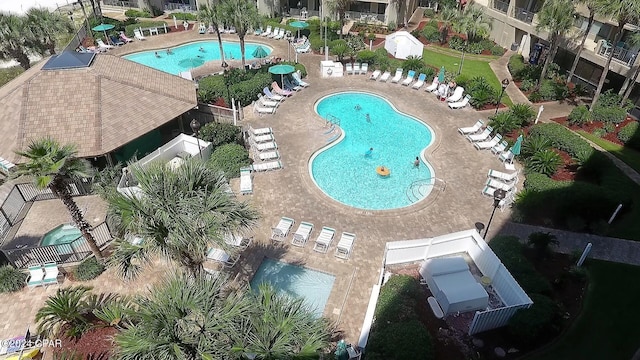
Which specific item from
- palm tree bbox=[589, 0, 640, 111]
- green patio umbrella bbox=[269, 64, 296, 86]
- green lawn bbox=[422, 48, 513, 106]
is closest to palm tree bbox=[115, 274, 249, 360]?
green patio umbrella bbox=[269, 64, 296, 86]

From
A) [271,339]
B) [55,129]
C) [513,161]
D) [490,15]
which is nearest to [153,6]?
A: [55,129]

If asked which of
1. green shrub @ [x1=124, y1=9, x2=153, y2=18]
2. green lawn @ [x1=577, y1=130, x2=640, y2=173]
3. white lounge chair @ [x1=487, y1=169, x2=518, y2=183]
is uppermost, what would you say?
green shrub @ [x1=124, y1=9, x2=153, y2=18]

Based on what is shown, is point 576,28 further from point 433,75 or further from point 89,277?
point 89,277

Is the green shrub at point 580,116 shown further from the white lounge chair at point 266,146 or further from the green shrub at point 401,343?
the green shrub at point 401,343

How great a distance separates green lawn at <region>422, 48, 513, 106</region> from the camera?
3373 cm

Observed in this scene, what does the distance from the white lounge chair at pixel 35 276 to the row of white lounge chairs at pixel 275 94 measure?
16466 millimetres

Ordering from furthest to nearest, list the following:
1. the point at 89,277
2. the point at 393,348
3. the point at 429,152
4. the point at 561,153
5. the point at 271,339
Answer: the point at 429,152
the point at 561,153
the point at 89,277
the point at 393,348
the point at 271,339

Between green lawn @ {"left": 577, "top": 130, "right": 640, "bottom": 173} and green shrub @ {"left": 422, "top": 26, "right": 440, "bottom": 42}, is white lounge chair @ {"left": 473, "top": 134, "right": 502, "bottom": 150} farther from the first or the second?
green shrub @ {"left": 422, "top": 26, "right": 440, "bottom": 42}

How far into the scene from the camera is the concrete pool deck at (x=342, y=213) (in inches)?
596

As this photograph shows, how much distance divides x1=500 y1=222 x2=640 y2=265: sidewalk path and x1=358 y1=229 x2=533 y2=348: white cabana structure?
3.27 m

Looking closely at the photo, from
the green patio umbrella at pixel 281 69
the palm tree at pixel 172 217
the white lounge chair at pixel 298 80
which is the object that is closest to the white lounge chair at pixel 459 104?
the white lounge chair at pixel 298 80

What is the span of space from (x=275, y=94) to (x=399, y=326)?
21223 millimetres

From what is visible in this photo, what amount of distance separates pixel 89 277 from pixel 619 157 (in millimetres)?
29764

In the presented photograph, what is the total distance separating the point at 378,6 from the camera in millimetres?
45000
